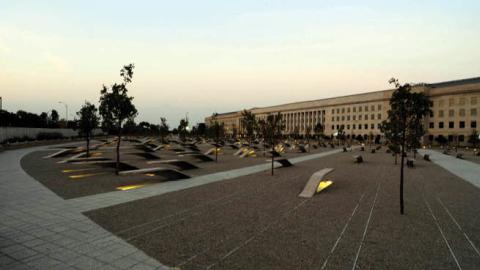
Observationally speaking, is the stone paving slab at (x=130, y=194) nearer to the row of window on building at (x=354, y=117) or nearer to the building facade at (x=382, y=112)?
the building facade at (x=382, y=112)

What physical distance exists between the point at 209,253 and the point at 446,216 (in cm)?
704

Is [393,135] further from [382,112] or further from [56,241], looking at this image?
[382,112]

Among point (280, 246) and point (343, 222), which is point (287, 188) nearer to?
point (343, 222)

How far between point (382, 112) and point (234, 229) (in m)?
104

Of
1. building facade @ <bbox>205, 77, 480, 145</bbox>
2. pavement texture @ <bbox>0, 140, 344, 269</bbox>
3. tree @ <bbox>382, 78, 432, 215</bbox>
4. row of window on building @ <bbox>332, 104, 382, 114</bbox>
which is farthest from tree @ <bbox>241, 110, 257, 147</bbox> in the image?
row of window on building @ <bbox>332, 104, 382, 114</bbox>

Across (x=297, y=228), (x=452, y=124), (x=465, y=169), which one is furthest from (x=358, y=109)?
(x=297, y=228)

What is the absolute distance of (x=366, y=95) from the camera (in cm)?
10344

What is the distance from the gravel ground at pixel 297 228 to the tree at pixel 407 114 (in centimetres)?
204

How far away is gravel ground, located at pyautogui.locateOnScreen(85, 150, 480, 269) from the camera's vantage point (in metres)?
5.14

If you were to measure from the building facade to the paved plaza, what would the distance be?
54405 mm

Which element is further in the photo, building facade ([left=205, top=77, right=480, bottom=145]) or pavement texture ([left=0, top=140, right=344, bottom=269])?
building facade ([left=205, top=77, right=480, bottom=145])

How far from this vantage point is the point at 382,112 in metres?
97.6

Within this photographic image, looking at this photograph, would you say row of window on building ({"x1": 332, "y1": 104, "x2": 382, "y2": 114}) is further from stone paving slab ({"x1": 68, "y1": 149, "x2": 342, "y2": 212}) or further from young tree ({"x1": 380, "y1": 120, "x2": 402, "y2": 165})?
young tree ({"x1": 380, "y1": 120, "x2": 402, "y2": 165})

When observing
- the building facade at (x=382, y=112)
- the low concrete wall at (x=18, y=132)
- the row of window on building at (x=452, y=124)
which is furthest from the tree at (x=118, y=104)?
the row of window on building at (x=452, y=124)
